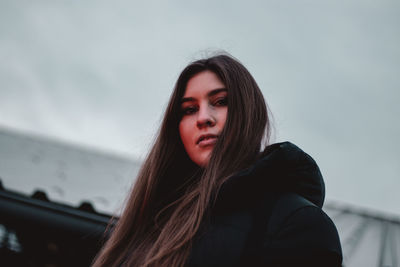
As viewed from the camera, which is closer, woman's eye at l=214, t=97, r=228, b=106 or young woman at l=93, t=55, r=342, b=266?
young woman at l=93, t=55, r=342, b=266

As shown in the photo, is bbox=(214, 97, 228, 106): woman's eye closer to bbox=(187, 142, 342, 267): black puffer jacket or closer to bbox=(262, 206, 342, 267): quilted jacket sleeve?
bbox=(187, 142, 342, 267): black puffer jacket

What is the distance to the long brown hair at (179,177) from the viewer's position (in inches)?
45.9

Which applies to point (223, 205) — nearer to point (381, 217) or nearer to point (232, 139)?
point (232, 139)

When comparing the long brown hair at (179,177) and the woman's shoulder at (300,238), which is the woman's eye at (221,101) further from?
the woman's shoulder at (300,238)

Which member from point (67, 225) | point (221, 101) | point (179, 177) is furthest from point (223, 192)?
point (67, 225)

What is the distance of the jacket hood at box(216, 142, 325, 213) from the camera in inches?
42.5

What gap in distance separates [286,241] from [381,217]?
560 cm

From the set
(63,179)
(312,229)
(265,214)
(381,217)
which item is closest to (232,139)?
(265,214)

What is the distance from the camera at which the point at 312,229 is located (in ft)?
2.97

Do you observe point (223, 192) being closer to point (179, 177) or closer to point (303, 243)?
point (303, 243)

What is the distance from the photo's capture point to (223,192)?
1.11 metres

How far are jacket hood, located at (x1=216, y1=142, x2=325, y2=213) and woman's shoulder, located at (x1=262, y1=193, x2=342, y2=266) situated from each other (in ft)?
0.41

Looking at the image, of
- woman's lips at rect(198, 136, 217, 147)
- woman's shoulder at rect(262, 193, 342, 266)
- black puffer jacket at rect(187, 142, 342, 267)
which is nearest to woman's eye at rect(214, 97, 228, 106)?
woman's lips at rect(198, 136, 217, 147)

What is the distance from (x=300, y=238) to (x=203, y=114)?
68 cm
